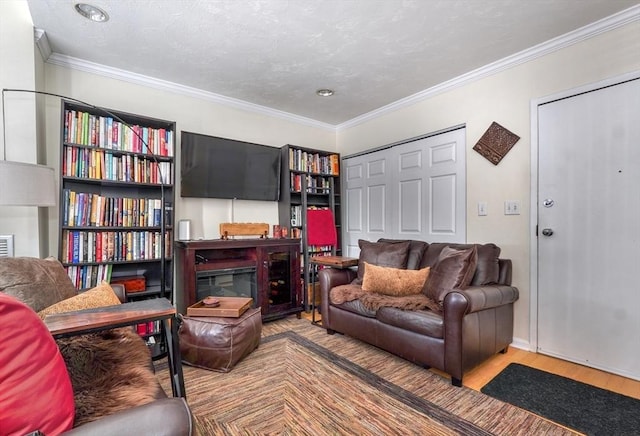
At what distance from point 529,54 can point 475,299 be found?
203cm

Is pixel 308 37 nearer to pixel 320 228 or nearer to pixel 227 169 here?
pixel 227 169

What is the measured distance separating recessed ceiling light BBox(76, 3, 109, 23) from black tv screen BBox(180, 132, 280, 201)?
1.06 meters

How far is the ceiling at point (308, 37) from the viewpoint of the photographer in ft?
6.36

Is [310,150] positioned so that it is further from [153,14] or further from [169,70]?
[153,14]

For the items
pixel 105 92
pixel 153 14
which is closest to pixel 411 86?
pixel 153 14

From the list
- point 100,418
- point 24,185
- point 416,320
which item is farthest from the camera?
point 416,320

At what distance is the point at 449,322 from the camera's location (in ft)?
6.21

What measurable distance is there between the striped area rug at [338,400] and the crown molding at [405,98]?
253 centimetres

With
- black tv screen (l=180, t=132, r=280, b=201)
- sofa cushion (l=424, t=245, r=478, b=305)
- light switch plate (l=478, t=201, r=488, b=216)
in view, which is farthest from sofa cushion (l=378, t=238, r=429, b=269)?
black tv screen (l=180, t=132, r=280, b=201)

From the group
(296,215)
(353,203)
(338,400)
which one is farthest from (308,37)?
(338,400)

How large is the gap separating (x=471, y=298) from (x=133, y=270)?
109 inches

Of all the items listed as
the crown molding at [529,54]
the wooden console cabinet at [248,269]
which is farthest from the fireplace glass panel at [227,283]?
the crown molding at [529,54]

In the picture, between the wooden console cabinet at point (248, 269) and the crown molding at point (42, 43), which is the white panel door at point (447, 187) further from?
the crown molding at point (42, 43)

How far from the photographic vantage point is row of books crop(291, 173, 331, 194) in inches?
145
